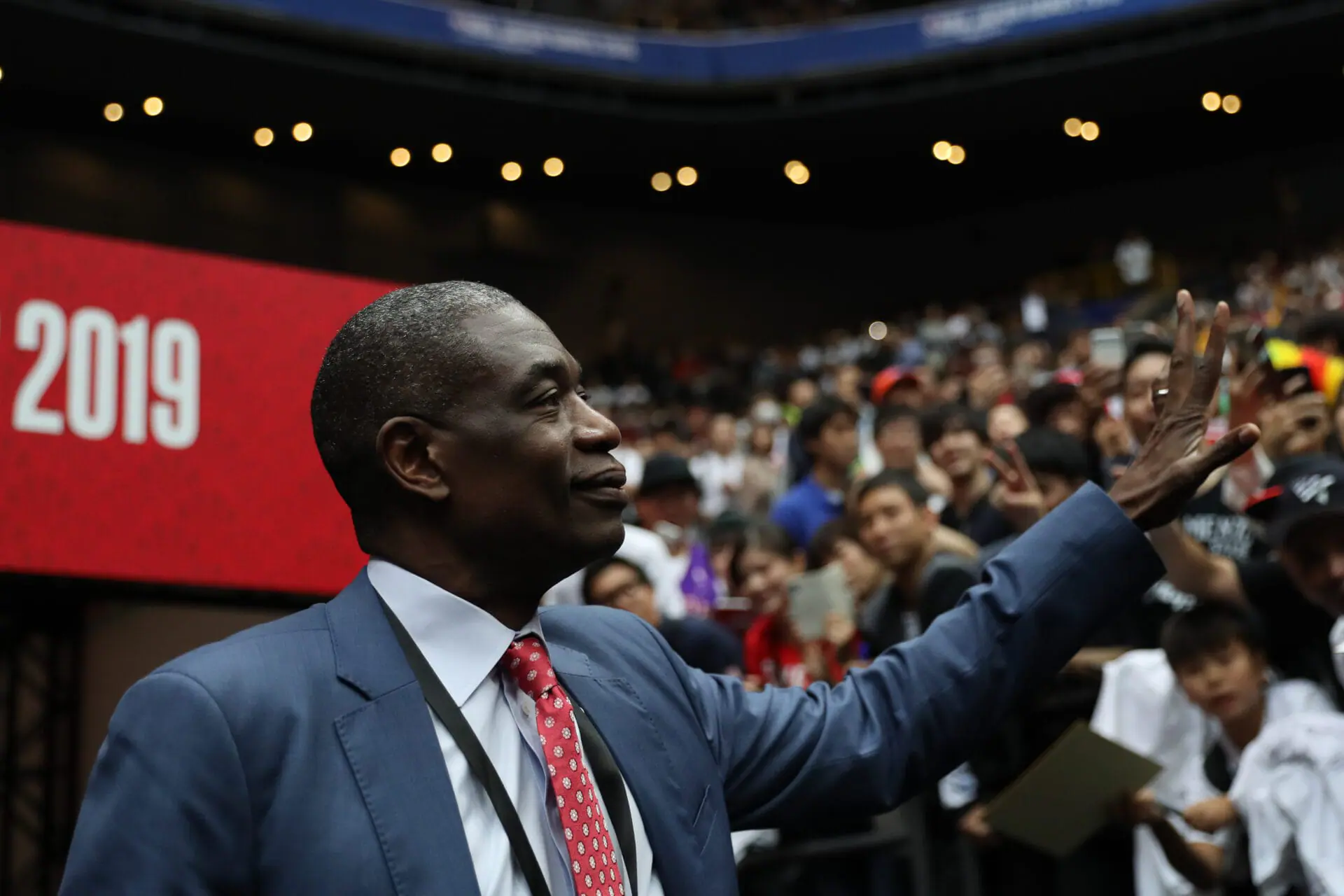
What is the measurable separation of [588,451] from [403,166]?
1985 cm

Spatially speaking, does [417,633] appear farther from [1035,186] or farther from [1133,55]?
[1035,186]

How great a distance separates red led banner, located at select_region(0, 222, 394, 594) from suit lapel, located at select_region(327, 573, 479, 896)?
2586 mm

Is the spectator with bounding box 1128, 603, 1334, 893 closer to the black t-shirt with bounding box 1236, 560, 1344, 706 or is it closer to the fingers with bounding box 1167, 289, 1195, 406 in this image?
the black t-shirt with bounding box 1236, 560, 1344, 706

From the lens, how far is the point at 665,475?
660 centimetres

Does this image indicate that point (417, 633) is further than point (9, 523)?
No

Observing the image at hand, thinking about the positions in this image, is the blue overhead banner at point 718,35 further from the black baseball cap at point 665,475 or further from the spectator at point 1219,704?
the spectator at point 1219,704

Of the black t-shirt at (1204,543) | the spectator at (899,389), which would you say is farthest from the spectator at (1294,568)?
the spectator at (899,389)

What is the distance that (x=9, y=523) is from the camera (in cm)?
383

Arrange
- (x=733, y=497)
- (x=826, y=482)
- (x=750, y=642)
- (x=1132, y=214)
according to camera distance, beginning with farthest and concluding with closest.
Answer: (x=1132, y=214)
(x=733, y=497)
(x=826, y=482)
(x=750, y=642)

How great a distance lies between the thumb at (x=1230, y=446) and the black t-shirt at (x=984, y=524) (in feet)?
10.4

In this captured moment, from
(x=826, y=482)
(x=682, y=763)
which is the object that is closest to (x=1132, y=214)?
(x=826, y=482)

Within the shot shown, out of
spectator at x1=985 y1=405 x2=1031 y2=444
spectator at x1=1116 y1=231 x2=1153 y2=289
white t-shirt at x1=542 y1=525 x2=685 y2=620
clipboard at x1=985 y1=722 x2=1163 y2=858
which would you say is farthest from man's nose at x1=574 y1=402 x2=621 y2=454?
spectator at x1=1116 y1=231 x2=1153 y2=289

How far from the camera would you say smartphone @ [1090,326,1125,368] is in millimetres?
5391

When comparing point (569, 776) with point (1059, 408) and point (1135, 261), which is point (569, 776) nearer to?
point (1059, 408)
